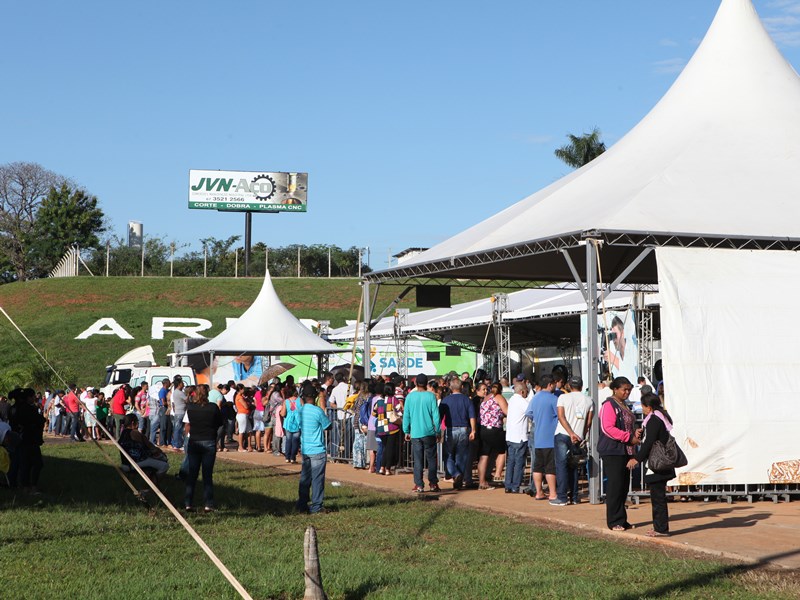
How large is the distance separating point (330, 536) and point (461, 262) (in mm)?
7078

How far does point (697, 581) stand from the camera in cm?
831

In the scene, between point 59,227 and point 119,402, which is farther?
point 59,227

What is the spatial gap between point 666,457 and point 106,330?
5026cm

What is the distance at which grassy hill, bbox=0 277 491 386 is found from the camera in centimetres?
5353

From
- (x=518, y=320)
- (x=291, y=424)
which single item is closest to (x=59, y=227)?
(x=518, y=320)

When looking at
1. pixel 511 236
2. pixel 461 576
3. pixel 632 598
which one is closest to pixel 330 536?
pixel 461 576

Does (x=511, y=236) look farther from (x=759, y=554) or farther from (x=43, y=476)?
(x=43, y=476)

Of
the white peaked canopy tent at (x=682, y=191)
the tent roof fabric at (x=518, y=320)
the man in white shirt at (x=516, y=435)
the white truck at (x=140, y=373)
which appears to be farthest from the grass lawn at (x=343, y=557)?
the white truck at (x=140, y=373)

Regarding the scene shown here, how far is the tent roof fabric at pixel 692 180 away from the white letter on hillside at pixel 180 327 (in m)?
38.8

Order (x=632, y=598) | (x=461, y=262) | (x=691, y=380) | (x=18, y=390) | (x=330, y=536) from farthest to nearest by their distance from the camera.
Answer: (x=461, y=262) < (x=18, y=390) < (x=691, y=380) < (x=330, y=536) < (x=632, y=598)

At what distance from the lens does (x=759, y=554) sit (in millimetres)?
9695

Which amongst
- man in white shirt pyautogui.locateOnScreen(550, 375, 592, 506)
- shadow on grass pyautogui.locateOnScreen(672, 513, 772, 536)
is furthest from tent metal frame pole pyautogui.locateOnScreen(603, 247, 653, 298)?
shadow on grass pyautogui.locateOnScreen(672, 513, 772, 536)

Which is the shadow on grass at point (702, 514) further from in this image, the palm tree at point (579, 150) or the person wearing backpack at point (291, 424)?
the palm tree at point (579, 150)

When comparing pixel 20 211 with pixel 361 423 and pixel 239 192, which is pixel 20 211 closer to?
pixel 239 192
